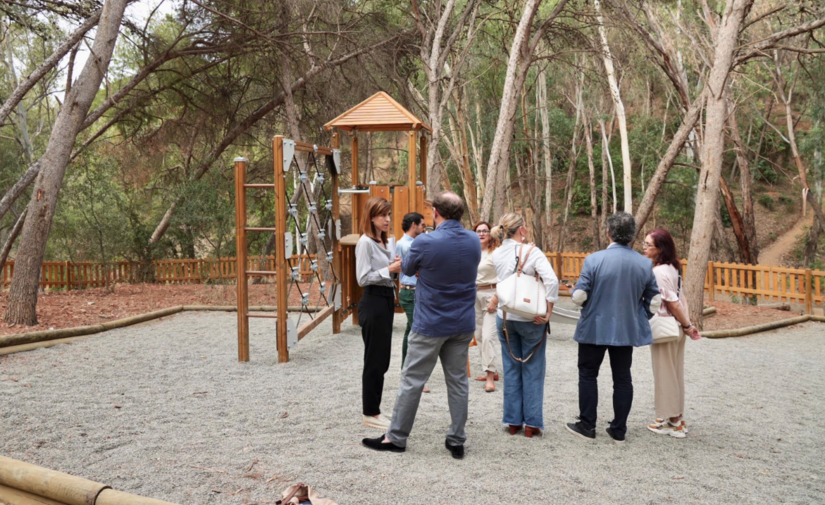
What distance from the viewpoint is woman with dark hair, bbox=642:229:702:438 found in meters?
4.77

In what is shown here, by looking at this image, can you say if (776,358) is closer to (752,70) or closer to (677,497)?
(677,497)

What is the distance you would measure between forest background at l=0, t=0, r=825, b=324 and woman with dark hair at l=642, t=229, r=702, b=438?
19.2 ft

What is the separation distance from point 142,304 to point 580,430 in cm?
1046

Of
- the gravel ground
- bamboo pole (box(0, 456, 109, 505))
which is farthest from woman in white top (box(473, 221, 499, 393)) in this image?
bamboo pole (box(0, 456, 109, 505))

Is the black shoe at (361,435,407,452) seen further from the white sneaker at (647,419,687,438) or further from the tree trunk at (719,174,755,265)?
the tree trunk at (719,174,755,265)

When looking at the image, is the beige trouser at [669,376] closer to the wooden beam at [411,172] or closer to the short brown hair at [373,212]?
the short brown hair at [373,212]

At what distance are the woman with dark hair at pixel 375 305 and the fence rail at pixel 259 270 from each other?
825 cm

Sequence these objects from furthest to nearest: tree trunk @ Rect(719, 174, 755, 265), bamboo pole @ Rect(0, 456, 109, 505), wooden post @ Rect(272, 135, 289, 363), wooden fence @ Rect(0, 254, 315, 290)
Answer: tree trunk @ Rect(719, 174, 755, 265)
wooden fence @ Rect(0, 254, 315, 290)
wooden post @ Rect(272, 135, 289, 363)
bamboo pole @ Rect(0, 456, 109, 505)

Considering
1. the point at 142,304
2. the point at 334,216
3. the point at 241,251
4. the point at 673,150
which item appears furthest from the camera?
the point at 142,304

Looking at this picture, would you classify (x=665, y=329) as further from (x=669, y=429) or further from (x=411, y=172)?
(x=411, y=172)

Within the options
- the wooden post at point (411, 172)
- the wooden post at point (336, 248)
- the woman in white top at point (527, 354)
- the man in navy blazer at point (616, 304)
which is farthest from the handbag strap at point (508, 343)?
the wooden post at point (336, 248)

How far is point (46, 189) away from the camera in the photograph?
34.2 ft

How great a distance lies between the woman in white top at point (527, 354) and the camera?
465 cm

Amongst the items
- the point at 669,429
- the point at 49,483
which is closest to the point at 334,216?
the point at 669,429
